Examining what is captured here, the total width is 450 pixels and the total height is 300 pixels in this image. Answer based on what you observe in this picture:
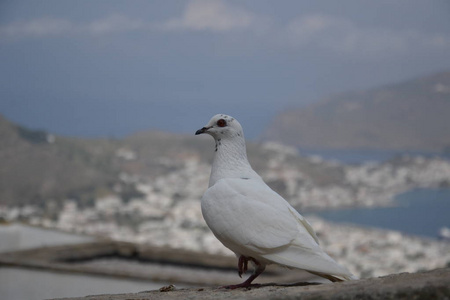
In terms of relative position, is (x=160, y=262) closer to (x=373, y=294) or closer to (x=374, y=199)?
(x=373, y=294)

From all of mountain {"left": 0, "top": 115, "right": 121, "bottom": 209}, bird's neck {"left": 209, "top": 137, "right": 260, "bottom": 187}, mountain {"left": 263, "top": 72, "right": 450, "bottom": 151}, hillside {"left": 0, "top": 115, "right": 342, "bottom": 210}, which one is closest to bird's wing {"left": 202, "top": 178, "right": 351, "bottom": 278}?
bird's neck {"left": 209, "top": 137, "right": 260, "bottom": 187}

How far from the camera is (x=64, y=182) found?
44.3 ft

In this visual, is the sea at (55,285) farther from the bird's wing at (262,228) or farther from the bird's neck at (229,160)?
the bird's wing at (262,228)

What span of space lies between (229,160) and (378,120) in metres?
14.7

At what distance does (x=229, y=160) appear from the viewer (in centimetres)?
219

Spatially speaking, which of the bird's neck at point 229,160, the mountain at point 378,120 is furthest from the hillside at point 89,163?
the bird's neck at point 229,160

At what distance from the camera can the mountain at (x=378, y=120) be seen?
15266 mm

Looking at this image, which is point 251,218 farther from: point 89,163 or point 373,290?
point 89,163

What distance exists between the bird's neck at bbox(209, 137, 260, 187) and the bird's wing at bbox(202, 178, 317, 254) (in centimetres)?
10

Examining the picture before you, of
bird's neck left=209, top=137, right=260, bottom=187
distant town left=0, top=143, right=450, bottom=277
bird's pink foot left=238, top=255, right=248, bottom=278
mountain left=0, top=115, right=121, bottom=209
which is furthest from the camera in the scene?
mountain left=0, top=115, right=121, bottom=209

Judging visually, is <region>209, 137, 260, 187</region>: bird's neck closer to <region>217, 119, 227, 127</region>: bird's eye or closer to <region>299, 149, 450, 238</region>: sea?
<region>217, 119, 227, 127</region>: bird's eye

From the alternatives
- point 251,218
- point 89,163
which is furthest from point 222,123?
point 89,163

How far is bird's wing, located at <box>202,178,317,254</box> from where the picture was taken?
6.37ft

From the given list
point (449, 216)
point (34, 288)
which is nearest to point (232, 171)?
point (34, 288)
